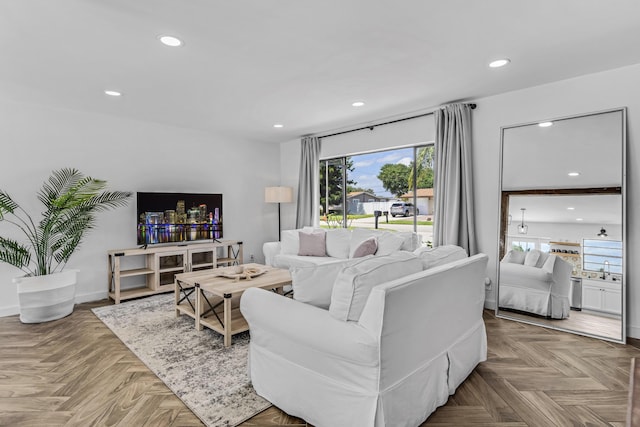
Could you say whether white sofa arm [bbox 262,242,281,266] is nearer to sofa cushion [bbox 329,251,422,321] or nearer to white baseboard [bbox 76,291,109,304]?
white baseboard [bbox 76,291,109,304]

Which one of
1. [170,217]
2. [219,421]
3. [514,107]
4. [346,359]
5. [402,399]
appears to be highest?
[514,107]

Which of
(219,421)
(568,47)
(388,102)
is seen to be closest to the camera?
(219,421)

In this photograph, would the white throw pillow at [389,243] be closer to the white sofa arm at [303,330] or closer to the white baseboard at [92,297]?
the white sofa arm at [303,330]

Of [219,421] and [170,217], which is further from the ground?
[170,217]

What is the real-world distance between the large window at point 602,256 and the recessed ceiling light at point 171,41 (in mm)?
3951

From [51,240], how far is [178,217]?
1.48m

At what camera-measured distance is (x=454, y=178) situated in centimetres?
399

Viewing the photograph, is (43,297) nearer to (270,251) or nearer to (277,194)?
(270,251)

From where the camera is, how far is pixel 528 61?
2.87 metres

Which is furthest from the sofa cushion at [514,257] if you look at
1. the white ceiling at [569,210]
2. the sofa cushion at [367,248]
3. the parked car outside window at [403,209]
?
the sofa cushion at [367,248]

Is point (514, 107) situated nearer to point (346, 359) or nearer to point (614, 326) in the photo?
point (614, 326)

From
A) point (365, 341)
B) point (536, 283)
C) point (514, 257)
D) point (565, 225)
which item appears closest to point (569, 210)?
point (565, 225)

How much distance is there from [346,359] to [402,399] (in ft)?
1.25

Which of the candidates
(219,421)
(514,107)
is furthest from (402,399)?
(514,107)
